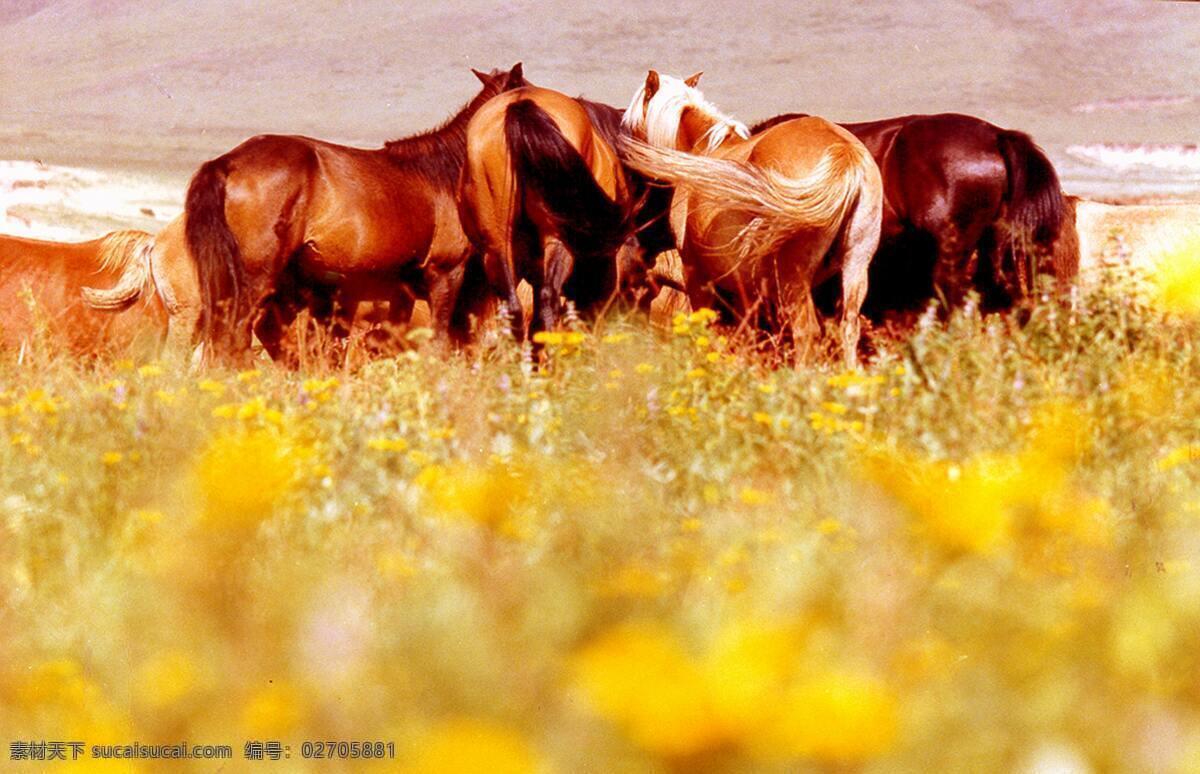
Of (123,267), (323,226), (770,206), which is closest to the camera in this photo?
(770,206)

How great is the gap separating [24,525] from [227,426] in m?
0.67

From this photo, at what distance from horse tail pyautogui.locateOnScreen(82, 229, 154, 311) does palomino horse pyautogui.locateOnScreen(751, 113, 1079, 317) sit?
13.4 ft

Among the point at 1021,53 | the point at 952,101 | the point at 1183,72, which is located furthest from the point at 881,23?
the point at 1183,72

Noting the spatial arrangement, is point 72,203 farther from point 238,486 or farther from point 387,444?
point 238,486

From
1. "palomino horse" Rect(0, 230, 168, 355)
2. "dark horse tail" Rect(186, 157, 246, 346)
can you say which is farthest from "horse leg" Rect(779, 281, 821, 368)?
"palomino horse" Rect(0, 230, 168, 355)

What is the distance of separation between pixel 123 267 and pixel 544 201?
3.72m

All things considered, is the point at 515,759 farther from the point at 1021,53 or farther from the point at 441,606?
the point at 1021,53

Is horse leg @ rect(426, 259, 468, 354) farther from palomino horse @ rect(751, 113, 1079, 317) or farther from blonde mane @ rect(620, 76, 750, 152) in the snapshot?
palomino horse @ rect(751, 113, 1079, 317)

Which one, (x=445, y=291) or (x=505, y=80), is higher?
(x=505, y=80)

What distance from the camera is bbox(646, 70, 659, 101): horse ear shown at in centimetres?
734

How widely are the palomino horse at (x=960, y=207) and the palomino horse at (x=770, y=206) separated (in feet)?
A: 2.60

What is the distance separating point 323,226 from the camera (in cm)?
807

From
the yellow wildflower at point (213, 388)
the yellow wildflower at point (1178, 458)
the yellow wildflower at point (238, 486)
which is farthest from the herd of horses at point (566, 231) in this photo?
the yellow wildflower at point (238, 486)

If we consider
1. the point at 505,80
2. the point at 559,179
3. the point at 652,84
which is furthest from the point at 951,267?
the point at 505,80
